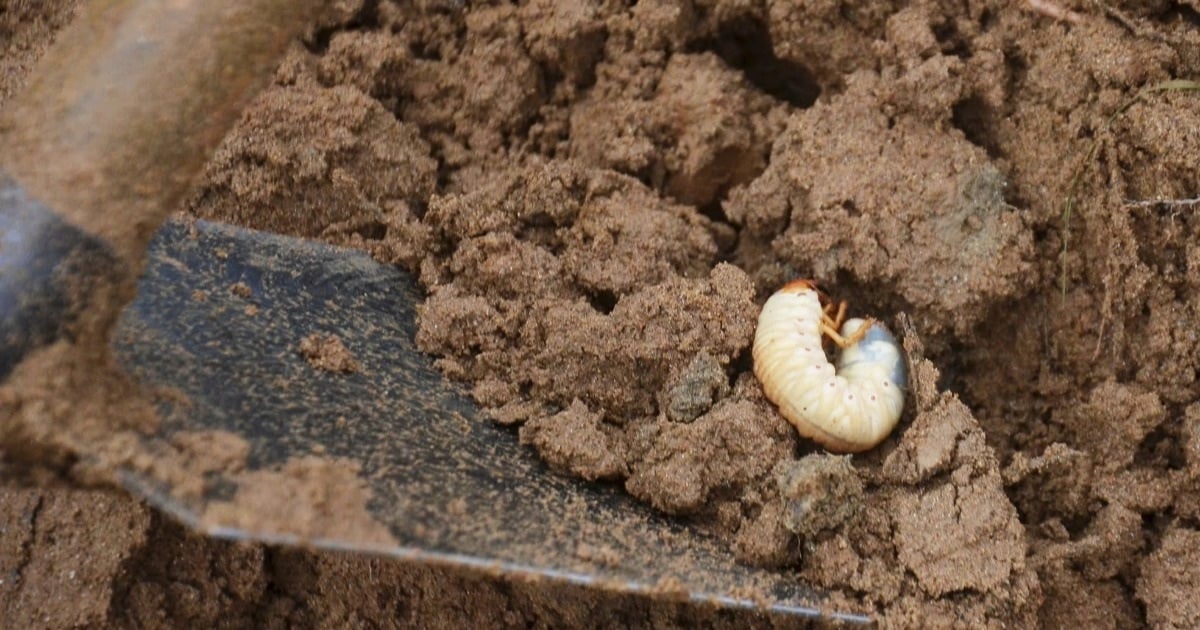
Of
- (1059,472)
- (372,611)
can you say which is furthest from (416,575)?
(1059,472)

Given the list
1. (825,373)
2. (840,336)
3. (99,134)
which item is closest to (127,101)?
(99,134)

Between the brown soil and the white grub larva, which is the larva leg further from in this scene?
the brown soil

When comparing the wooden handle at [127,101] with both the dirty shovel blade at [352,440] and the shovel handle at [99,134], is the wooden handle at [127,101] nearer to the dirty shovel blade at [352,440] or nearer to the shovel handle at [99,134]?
the shovel handle at [99,134]

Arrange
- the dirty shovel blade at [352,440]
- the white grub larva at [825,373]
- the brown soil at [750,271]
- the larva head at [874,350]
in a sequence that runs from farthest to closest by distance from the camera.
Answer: the larva head at [874,350] → the white grub larva at [825,373] → the brown soil at [750,271] → the dirty shovel blade at [352,440]

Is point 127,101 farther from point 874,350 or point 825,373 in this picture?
point 874,350

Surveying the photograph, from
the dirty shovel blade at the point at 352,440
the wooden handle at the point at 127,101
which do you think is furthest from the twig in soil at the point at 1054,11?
the wooden handle at the point at 127,101

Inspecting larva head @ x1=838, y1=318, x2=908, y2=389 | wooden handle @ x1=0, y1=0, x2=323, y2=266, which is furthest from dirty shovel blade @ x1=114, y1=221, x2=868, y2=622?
larva head @ x1=838, y1=318, x2=908, y2=389

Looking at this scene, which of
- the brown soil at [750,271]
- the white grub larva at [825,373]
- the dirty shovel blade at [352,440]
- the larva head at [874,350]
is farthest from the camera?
the larva head at [874,350]
